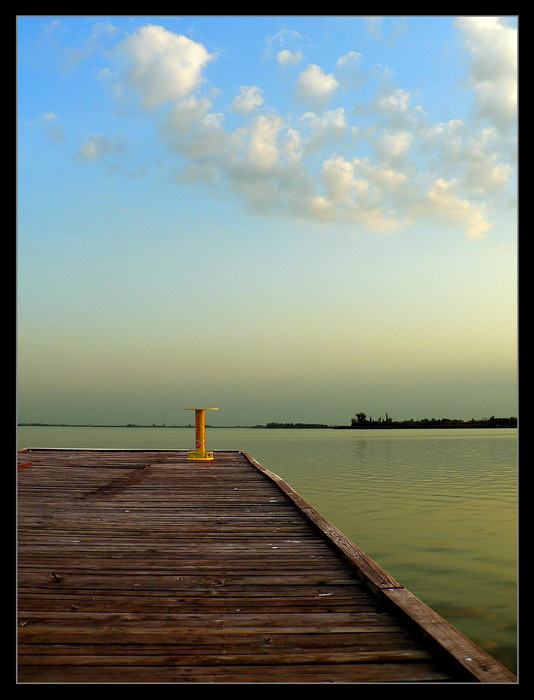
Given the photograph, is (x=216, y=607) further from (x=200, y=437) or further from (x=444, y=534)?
(x=200, y=437)

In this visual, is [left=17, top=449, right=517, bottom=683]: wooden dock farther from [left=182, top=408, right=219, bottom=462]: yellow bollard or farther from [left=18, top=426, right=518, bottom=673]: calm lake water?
[left=182, top=408, right=219, bottom=462]: yellow bollard

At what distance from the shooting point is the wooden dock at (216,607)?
2.70m

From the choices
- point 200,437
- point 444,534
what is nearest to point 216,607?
point 444,534

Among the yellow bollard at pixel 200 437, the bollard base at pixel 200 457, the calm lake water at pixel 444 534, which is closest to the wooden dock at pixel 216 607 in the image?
the calm lake water at pixel 444 534

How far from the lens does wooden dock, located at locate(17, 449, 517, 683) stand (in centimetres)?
270

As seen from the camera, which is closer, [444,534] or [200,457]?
[444,534]

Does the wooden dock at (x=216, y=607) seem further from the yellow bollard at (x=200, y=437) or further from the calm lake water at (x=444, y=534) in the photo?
the yellow bollard at (x=200, y=437)

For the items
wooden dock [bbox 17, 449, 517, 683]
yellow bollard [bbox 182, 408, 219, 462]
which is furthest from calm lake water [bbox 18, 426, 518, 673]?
yellow bollard [bbox 182, 408, 219, 462]

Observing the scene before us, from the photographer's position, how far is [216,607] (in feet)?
11.7

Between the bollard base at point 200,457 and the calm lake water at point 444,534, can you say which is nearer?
the calm lake water at point 444,534

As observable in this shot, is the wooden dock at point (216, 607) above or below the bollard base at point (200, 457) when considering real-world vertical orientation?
above

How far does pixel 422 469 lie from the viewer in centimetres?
2531
